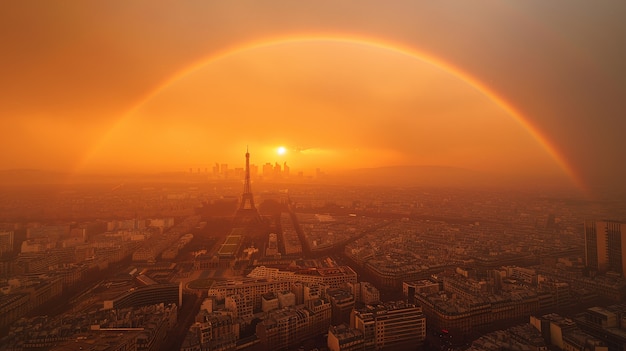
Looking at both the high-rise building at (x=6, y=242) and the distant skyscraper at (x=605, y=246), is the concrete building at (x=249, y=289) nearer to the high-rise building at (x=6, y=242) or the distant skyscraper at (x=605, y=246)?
the high-rise building at (x=6, y=242)

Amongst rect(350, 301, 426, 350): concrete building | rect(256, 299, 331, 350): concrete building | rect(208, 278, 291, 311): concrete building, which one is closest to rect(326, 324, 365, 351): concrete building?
rect(350, 301, 426, 350): concrete building

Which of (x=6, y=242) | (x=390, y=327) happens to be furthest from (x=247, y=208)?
(x=390, y=327)

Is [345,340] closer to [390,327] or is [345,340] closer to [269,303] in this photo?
[390,327]

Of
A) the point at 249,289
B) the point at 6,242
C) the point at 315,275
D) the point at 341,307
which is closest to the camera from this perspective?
the point at 341,307

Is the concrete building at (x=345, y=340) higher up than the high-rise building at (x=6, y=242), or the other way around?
the high-rise building at (x=6, y=242)

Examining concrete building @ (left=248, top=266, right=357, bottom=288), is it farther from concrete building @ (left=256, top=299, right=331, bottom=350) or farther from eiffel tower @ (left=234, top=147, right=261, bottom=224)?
eiffel tower @ (left=234, top=147, right=261, bottom=224)

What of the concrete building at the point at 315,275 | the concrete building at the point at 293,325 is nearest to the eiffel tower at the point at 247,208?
the concrete building at the point at 315,275
